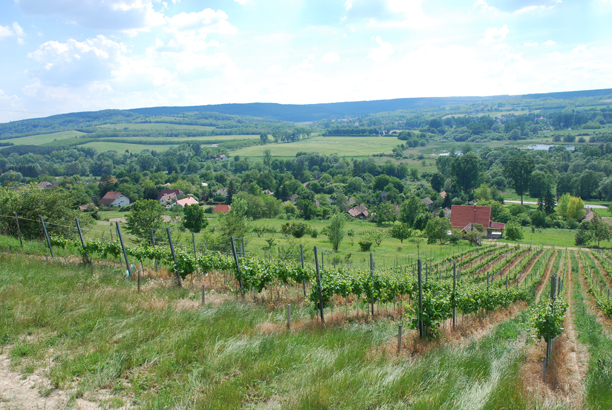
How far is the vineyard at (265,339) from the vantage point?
5.45 m

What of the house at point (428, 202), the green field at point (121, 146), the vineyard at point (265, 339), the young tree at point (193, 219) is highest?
the vineyard at point (265, 339)

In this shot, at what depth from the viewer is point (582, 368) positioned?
322 inches

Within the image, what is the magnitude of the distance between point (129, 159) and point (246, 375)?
165302 millimetres

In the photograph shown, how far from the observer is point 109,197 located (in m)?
81.6

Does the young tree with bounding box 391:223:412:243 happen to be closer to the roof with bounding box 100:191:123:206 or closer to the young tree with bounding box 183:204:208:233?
the young tree with bounding box 183:204:208:233

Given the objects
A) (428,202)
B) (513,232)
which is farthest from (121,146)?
(513,232)

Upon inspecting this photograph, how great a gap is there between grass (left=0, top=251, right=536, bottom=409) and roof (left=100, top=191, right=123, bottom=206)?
8027 centimetres

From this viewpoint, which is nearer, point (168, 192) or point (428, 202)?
point (428, 202)

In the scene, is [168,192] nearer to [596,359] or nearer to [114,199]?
[114,199]

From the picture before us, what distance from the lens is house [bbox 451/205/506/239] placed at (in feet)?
177

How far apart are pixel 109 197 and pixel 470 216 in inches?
2946

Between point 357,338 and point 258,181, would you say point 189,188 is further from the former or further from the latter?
point 357,338

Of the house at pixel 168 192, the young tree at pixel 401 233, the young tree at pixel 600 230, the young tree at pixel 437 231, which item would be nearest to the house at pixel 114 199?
the house at pixel 168 192

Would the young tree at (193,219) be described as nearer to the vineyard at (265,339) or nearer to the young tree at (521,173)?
the vineyard at (265,339)
